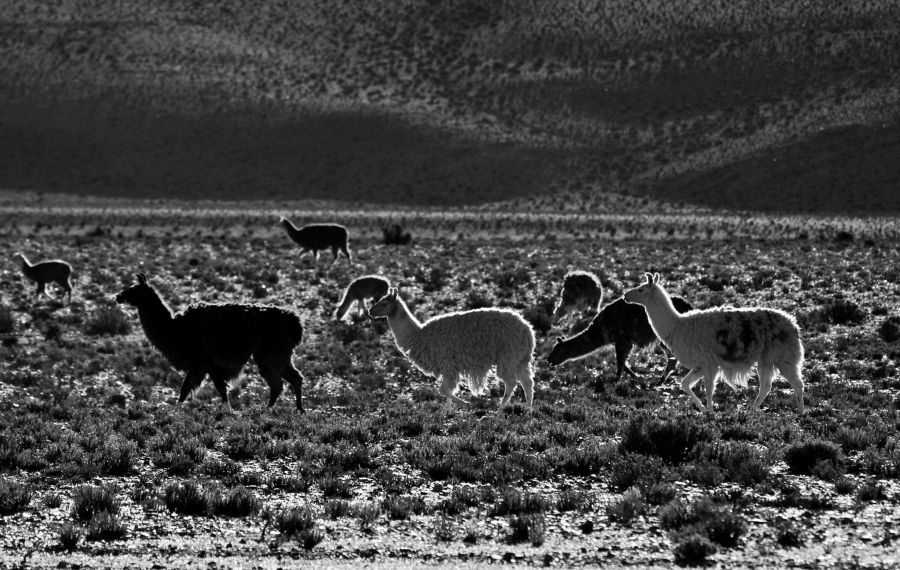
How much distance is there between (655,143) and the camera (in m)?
68.7

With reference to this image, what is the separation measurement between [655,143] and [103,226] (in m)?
35.6

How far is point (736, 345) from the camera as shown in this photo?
1259 centimetres

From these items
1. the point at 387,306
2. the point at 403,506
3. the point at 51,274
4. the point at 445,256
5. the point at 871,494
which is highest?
the point at 387,306

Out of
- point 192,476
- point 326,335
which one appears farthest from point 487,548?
point 326,335

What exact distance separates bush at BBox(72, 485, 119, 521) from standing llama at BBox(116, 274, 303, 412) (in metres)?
4.02

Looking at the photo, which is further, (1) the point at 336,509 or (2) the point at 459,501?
(2) the point at 459,501

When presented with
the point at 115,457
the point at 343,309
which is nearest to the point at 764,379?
the point at 115,457

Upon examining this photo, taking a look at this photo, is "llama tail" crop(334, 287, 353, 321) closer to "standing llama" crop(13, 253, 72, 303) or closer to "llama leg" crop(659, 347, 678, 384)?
"standing llama" crop(13, 253, 72, 303)

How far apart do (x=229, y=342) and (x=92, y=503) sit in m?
4.34

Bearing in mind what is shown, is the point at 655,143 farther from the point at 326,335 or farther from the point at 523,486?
the point at 523,486

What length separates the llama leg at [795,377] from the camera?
41.4 ft

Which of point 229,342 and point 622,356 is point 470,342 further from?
point 622,356

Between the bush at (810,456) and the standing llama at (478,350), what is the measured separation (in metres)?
3.73

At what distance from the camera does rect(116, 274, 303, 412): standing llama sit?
1342 centimetres
